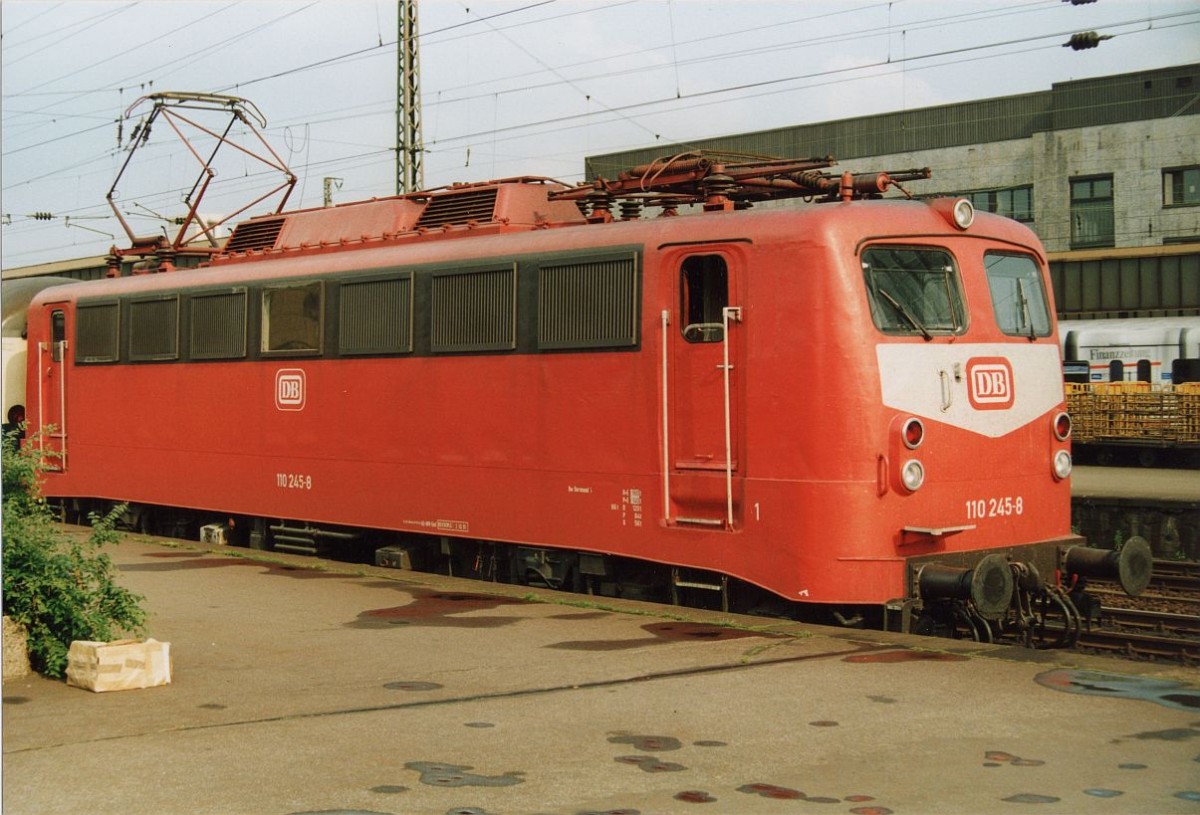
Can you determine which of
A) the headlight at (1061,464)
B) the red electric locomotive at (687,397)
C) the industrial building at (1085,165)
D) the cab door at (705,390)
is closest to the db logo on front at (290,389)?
the red electric locomotive at (687,397)

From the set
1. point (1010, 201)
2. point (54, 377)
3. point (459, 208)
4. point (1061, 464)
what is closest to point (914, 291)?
point (1061, 464)

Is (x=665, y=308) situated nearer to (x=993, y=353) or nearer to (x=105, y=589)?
(x=993, y=353)

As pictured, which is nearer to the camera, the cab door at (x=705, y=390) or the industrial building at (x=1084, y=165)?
the cab door at (x=705, y=390)

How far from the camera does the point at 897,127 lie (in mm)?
42188

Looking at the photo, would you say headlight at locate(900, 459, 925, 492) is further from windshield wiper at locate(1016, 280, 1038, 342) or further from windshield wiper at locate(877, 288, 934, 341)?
windshield wiper at locate(1016, 280, 1038, 342)

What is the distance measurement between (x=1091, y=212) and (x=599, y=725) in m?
37.3

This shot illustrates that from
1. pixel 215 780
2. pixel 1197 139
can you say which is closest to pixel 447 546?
pixel 215 780

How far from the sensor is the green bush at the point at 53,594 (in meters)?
7.93

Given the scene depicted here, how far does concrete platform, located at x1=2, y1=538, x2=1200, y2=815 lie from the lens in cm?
562

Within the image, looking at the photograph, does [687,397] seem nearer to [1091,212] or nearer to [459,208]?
[459,208]

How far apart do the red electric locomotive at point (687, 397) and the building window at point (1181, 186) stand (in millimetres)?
30616

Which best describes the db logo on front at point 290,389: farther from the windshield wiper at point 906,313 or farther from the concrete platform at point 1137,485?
the concrete platform at point 1137,485

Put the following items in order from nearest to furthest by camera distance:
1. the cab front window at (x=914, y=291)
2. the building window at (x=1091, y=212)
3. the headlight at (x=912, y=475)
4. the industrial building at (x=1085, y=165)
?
the headlight at (x=912, y=475), the cab front window at (x=914, y=291), the industrial building at (x=1085, y=165), the building window at (x=1091, y=212)

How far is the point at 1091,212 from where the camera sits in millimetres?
40719
